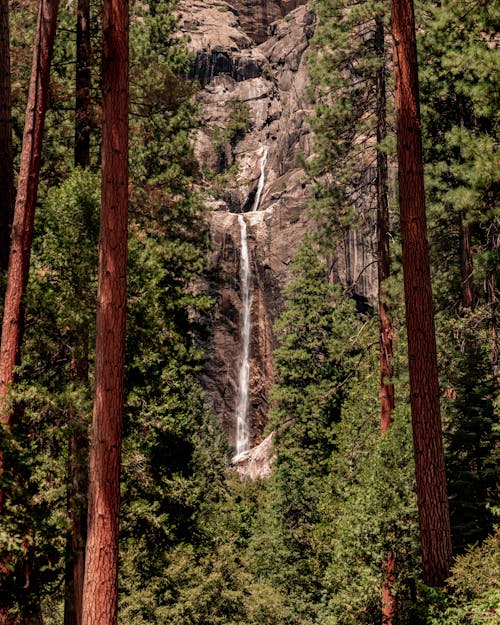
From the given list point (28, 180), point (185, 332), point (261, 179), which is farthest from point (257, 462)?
point (28, 180)

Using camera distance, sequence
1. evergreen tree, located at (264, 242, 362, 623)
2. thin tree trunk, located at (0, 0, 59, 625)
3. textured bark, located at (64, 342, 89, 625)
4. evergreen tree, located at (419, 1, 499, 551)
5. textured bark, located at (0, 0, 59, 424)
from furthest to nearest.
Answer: evergreen tree, located at (264, 242, 362, 623)
evergreen tree, located at (419, 1, 499, 551)
textured bark, located at (64, 342, 89, 625)
textured bark, located at (0, 0, 59, 424)
thin tree trunk, located at (0, 0, 59, 625)

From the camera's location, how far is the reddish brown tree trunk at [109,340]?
593 cm

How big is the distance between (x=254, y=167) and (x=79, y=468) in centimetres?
6410

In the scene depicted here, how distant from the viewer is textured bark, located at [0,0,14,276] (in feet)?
28.3

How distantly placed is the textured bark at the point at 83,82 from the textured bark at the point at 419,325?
455 cm

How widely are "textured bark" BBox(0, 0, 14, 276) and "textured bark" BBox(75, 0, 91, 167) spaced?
1.30 m

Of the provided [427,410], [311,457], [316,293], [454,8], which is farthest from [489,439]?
[316,293]

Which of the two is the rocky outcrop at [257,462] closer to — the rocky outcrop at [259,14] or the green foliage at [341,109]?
the green foliage at [341,109]

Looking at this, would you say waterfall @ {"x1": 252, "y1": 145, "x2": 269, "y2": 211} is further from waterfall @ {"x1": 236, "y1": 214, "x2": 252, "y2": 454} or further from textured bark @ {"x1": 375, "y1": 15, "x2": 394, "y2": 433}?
textured bark @ {"x1": 375, "y1": 15, "x2": 394, "y2": 433}

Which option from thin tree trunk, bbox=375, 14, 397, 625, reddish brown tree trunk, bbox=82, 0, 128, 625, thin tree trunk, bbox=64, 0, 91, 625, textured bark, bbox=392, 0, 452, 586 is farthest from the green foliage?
reddish brown tree trunk, bbox=82, 0, 128, 625

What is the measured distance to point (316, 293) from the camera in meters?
30.5

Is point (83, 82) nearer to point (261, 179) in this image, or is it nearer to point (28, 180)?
point (28, 180)

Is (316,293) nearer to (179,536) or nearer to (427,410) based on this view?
(179,536)

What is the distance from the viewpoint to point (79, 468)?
8148 millimetres
